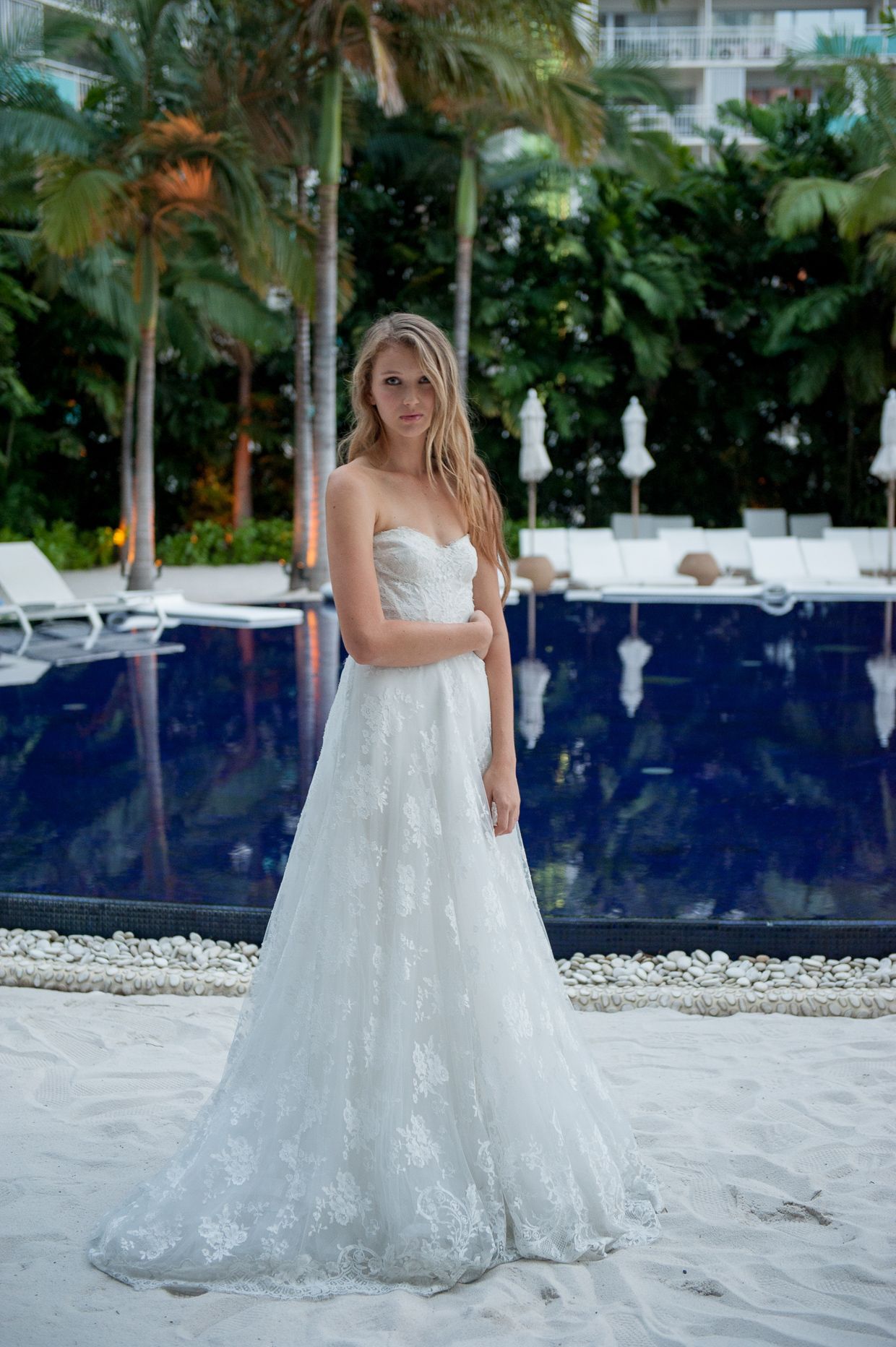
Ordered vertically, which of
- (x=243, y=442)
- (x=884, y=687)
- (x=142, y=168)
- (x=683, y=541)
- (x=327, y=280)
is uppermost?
(x=142, y=168)

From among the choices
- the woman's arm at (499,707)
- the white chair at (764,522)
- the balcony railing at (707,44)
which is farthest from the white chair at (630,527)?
the balcony railing at (707,44)

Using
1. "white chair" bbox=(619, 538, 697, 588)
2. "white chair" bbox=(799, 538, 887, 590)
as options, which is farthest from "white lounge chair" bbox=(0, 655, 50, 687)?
"white chair" bbox=(799, 538, 887, 590)

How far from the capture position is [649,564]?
16.2 metres

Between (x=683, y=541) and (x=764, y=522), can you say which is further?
(x=764, y=522)

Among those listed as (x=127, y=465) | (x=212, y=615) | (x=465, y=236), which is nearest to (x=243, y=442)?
(x=127, y=465)

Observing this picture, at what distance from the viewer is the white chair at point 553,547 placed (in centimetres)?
1722

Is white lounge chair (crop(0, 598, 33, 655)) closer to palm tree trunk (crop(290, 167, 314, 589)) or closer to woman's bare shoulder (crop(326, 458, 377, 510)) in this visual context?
palm tree trunk (crop(290, 167, 314, 589))

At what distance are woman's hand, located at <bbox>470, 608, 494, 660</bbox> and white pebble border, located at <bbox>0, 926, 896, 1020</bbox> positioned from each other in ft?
5.55

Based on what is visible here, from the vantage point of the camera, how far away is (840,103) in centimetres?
2105

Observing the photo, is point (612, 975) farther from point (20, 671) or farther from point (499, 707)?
point (20, 671)

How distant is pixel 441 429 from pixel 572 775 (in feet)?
14.3

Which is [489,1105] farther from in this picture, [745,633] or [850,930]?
[745,633]

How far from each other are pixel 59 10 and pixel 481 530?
18160 millimetres

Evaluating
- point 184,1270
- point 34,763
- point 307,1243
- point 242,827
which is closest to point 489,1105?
point 307,1243
